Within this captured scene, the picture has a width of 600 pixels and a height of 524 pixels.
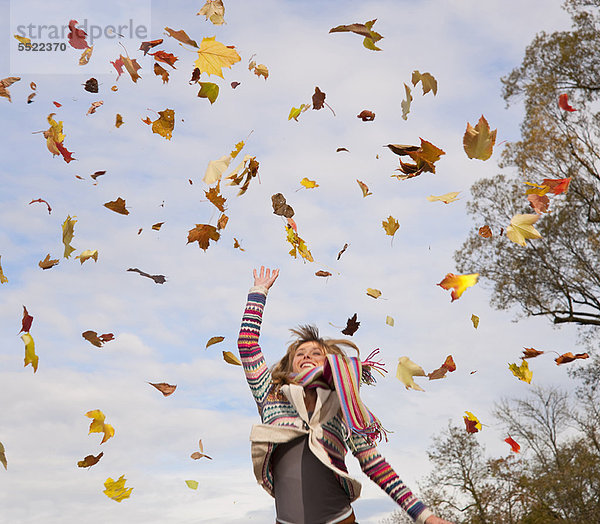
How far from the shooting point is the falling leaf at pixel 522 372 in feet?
20.2

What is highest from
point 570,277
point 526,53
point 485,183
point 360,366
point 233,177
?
point 526,53

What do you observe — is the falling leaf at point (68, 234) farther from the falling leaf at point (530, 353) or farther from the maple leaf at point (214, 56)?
the falling leaf at point (530, 353)

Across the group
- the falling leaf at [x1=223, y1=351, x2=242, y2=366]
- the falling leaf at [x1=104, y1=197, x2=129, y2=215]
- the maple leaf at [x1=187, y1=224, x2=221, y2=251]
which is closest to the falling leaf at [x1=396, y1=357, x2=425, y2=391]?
the falling leaf at [x1=223, y1=351, x2=242, y2=366]

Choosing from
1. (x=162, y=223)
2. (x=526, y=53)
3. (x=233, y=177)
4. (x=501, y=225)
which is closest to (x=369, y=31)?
(x=233, y=177)

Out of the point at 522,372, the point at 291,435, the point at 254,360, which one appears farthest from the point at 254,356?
the point at 522,372

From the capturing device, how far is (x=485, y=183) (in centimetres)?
1569

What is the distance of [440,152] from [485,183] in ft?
37.6

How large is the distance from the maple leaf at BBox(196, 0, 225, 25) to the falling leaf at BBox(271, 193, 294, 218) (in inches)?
62.2

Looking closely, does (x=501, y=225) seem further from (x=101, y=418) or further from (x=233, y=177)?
(x=101, y=418)

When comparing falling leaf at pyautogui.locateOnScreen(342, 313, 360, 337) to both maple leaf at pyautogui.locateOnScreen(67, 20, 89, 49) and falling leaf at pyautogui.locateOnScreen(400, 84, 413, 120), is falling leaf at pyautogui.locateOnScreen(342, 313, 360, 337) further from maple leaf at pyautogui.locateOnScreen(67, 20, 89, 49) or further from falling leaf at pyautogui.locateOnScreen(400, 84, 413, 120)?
maple leaf at pyautogui.locateOnScreen(67, 20, 89, 49)

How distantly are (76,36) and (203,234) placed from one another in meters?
2.64

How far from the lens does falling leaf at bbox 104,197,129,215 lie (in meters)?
5.93

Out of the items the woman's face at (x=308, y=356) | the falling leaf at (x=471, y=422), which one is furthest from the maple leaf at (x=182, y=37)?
the falling leaf at (x=471, y=422)

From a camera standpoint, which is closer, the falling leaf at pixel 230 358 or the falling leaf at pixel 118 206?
the falling leaf at pixel 230 358
